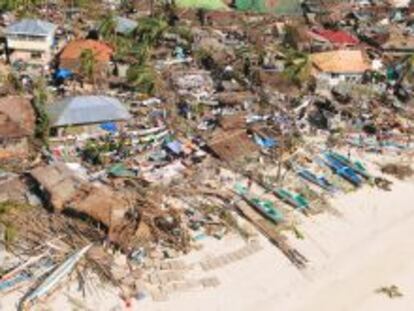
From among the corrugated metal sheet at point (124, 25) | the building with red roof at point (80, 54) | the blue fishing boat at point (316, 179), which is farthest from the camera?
the corrugated metal sheet at point (124, 25)

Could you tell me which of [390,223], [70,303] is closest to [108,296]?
[70,303]

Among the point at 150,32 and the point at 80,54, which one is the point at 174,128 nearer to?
the point at 80,54

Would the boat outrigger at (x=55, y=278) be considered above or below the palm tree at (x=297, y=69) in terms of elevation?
below

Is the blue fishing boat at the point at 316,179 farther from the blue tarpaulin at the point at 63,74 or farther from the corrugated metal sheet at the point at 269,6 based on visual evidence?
the corrugated metal sheet at the point at 269,6

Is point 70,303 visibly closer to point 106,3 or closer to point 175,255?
point 175,255

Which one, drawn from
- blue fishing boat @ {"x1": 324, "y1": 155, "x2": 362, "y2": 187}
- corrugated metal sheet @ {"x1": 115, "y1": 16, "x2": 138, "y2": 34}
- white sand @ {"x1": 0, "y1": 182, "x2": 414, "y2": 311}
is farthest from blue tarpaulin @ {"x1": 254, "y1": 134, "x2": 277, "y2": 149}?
corrugated metal sheet @ {"x1": 115, "y1": 16, "x2": 138, "y2": 34}

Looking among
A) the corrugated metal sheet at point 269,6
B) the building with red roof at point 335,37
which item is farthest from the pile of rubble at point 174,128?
the corrugated metal sheet at point 269,6

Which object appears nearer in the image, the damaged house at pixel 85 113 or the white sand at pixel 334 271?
the white sand at pixel 334 271
